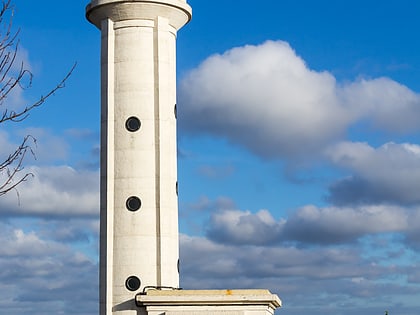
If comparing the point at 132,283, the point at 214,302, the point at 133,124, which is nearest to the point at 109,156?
the point at 133,124

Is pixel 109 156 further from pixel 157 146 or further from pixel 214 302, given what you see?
pixel 214 302

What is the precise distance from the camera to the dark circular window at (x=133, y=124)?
39312 mm

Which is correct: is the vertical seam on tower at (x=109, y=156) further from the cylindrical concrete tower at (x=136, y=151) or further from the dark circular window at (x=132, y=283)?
the dark circular window at (x=132, y=283)

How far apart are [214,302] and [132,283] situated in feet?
14.0

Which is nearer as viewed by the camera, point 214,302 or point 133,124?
point 214,302

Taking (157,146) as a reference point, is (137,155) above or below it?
below

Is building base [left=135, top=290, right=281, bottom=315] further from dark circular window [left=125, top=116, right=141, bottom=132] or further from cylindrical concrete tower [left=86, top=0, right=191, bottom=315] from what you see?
dark circular window [left=125, top=116, right=141, bottom=132]

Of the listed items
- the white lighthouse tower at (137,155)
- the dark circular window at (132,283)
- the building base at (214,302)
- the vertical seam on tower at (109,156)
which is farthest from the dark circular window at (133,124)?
the building base at (214,302)

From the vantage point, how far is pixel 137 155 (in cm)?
3909

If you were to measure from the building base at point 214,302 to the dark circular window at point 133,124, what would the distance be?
796 cm

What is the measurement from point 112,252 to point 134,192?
2.90 m

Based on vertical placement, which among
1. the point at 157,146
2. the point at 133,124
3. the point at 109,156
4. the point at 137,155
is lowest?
the point at 137,155

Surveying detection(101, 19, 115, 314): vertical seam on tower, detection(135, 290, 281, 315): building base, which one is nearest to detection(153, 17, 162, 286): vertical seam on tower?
detection(101, 19, 115, 314): vertical seam on tower

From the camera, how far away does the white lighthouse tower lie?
38312 millimetres
